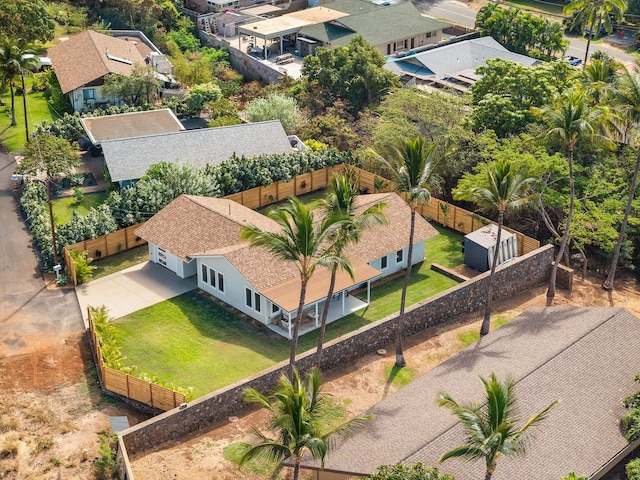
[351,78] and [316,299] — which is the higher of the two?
[351,78]

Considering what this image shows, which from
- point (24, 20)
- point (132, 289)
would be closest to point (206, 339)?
point (132, 289)

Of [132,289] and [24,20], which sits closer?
[132,289]

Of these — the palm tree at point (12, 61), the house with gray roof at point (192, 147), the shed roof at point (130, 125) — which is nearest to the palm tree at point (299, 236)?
the house with gray roof at point (192, 147)

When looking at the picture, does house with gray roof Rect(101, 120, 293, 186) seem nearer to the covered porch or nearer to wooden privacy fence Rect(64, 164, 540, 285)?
wooden privacy fence Rect(64, 164, 540, 285)

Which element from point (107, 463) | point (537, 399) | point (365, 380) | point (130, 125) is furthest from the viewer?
point (130, 125)

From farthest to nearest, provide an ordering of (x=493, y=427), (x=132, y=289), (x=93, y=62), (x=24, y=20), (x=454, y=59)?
(x=454, y=59)
(x=24, y=20)
(x=93, y=62)
(x=132, y=289)
(x=493, y=427)

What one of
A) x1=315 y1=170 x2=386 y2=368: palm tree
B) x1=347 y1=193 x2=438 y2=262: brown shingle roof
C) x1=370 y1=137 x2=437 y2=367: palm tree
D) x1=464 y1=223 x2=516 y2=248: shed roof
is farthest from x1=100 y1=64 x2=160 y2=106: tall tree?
x1=315 y1=170 x2=386 y2=368: palm tree

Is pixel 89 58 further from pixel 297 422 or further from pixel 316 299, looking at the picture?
pixel 297 422
